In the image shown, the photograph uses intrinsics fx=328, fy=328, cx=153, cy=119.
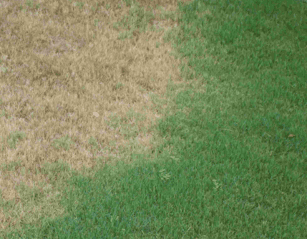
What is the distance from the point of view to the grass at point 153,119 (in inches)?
161

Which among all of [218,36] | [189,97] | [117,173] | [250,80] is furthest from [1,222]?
[218,36]

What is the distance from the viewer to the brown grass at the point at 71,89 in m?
4.58

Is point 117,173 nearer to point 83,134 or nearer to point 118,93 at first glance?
point 83,134

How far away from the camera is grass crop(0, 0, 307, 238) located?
4094mm

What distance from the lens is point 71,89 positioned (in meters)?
6.36

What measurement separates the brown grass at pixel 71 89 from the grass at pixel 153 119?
1.0 inches

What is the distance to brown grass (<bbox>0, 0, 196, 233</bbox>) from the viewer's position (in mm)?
4584

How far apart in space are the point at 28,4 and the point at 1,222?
6.53 meters

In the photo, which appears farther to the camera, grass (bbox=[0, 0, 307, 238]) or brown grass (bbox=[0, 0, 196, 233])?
brown grass (bbox=[0, 0, 196, 233])

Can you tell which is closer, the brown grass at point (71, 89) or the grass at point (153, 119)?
the grass at point (153, 119)

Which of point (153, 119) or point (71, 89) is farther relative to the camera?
point (71, 89)

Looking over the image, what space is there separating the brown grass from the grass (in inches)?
1.0

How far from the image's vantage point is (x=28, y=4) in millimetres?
8602

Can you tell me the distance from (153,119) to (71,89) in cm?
178
